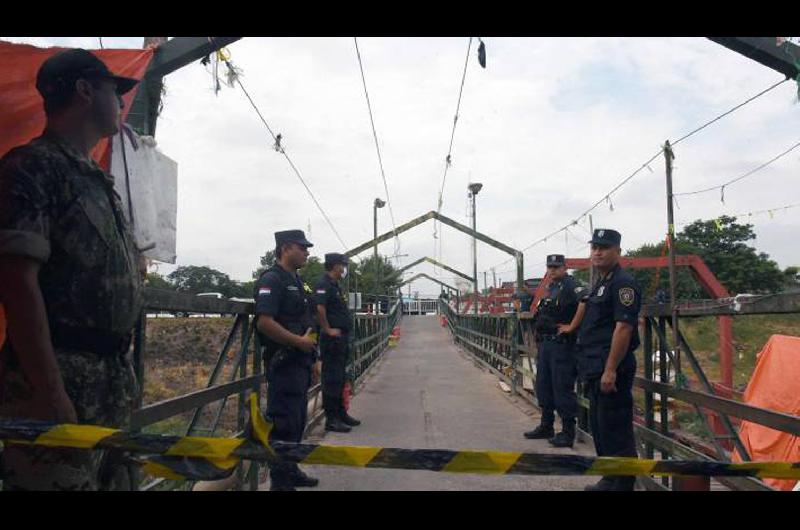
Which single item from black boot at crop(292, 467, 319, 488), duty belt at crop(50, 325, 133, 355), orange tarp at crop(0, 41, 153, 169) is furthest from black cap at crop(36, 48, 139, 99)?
black boot at crop(292, 467, 319, 488)

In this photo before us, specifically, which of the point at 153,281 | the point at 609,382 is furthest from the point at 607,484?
the point at 153,281

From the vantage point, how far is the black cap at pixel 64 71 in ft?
6.27

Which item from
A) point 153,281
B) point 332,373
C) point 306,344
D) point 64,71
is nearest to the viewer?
point 64,71

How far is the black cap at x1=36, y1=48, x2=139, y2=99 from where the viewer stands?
1912 mm

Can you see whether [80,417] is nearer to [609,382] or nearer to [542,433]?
[609,382]

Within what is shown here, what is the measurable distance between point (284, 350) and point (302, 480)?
102cm

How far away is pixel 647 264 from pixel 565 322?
18.8 feet

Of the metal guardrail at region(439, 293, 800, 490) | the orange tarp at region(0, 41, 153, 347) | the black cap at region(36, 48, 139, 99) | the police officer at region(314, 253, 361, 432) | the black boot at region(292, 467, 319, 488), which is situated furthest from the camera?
the police officer at region(314, 253, 361, 432)

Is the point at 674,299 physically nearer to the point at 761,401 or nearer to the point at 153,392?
the point at 761,401

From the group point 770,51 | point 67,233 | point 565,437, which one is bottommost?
point 565,437

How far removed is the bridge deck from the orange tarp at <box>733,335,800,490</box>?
1.39 metres

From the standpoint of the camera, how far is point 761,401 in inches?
209

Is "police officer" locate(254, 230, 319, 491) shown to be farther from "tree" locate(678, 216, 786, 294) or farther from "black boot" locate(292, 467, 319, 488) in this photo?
"tree" locate(678, 216, 786, 294)

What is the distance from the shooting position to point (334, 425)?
646cm
